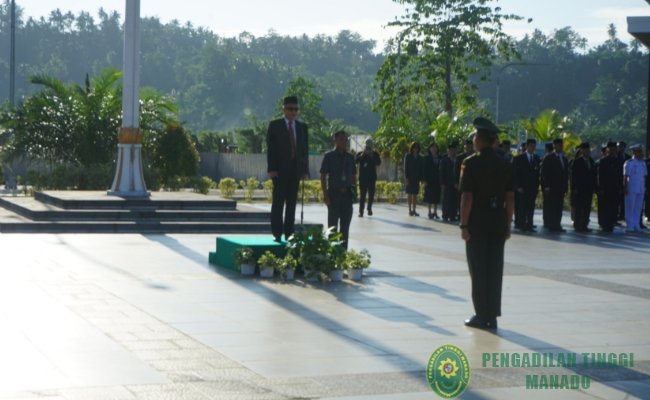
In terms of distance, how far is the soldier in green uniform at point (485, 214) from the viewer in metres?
10.2

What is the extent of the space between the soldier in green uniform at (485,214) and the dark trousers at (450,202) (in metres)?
15.7

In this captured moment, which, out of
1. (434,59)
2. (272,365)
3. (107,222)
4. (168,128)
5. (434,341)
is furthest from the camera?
(434,59)

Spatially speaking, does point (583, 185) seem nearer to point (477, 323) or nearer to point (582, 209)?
point (582, 209)

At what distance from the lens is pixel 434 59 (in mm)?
52000

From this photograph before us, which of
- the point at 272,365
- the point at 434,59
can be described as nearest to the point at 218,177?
the point at 434,59

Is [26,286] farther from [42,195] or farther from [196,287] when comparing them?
[42,195]

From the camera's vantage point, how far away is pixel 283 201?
15.0 m

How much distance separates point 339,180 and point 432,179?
12.2m

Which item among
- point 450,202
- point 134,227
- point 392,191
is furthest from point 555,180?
point 392,191

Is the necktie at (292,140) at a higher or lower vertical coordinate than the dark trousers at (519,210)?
higher

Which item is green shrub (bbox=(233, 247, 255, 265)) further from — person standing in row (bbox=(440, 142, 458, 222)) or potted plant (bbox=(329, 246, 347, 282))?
person standing in row (bbox=(440, 142, 458, 222))

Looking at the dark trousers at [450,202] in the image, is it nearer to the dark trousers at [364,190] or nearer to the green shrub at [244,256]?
the dark trousers at [364,190]

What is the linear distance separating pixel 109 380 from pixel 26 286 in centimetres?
494

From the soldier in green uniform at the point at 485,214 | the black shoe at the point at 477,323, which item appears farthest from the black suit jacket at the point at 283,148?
the black shoe at the point at 477,323
